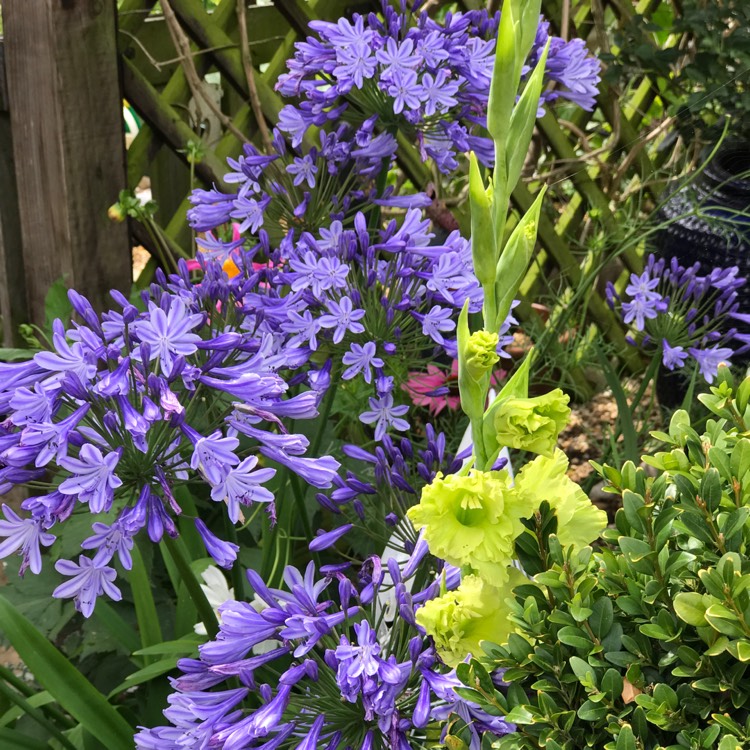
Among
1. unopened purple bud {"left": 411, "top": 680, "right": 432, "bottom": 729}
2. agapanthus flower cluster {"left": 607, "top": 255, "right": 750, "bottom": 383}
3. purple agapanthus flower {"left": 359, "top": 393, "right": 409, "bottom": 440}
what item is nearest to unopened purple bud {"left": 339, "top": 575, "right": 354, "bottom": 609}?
unopened purple bud {"left": 411, "top": 680, "right": 432, "bottom": 729}

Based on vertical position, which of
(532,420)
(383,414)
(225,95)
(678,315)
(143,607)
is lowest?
(143,607)

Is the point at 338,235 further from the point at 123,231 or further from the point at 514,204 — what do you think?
the point at 514,204

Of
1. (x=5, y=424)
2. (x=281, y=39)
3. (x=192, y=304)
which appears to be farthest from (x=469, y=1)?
(x=5, y=424)

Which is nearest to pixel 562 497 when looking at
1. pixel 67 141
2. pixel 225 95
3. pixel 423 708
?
pixel 423 708

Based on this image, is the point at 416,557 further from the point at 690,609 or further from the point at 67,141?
the point at 67,141

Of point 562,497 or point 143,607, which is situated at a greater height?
point 562,497

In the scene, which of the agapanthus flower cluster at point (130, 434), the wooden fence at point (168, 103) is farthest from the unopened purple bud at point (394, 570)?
the wooden fence at point (168, 103)

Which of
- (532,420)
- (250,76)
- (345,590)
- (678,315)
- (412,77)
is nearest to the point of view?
(532,420)

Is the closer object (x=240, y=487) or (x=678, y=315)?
(x=240, y=487)
